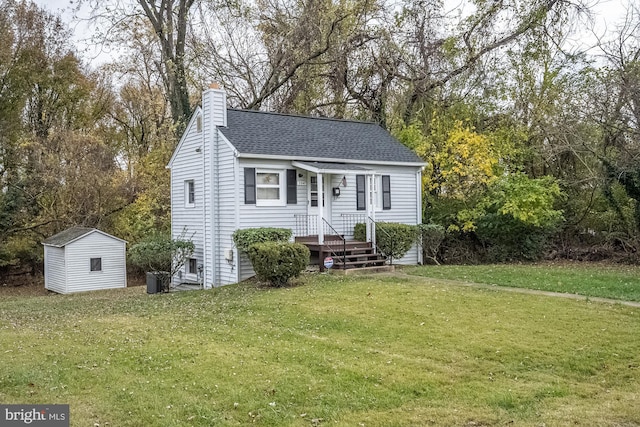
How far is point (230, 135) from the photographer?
52.5 feet

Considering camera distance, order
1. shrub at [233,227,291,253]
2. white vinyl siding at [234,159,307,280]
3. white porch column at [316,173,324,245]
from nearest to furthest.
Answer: shrub at [233,227,291,253]
white vinyl siding at [234,159,307,280]
white porch column at [316,173,324,245]

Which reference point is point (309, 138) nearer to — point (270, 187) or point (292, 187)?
point (292, 187)

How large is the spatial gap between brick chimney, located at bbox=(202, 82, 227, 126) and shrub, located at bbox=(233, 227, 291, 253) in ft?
12.3

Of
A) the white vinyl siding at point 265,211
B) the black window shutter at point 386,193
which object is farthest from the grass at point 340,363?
the black window shutter at point 386,193

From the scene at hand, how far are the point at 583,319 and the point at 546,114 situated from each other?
A: 1498 cm

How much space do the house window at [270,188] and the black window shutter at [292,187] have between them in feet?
0.56

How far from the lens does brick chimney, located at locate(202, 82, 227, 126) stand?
16375 mm

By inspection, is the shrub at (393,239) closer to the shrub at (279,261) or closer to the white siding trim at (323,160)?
the white siding trim at (323,160)

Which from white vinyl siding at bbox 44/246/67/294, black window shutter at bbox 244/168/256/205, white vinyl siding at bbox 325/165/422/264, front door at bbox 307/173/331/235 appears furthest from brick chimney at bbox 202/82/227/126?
white vinyl siding at bbox 44/246/67/294

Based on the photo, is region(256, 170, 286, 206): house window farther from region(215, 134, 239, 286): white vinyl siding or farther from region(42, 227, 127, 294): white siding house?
region(42, 227, 127, 294): white siding house

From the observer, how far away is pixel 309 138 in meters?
17.7

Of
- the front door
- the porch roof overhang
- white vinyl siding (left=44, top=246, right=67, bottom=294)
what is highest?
the porch roof overhang

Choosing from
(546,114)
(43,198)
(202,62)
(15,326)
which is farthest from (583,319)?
(43,198)

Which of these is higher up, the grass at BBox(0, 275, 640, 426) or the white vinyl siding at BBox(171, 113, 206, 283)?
the white vinyl siding at BBox(171, 113, 206, 283)
